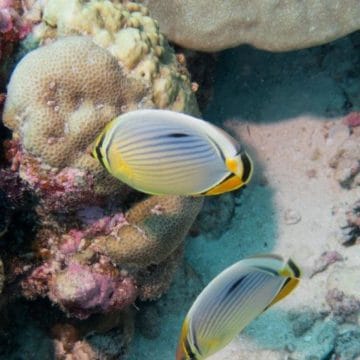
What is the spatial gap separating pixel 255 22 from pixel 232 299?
10.2ft

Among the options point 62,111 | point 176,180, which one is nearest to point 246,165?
point 176,180

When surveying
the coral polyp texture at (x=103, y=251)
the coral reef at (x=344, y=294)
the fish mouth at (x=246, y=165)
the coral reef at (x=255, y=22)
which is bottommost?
the coral reef at (x=344, y=294)

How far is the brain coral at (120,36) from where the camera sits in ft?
10.9

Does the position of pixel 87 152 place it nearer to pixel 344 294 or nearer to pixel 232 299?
pixel 232 299

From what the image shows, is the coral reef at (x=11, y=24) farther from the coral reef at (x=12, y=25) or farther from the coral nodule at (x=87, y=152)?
the coral nodule at (x=87, y=152)

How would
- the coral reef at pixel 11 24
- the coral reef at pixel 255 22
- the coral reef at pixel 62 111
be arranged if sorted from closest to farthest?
the coral reef at pixel 62 111
the coral reef at pixel 11 24
the coral reef at pixel 255 22

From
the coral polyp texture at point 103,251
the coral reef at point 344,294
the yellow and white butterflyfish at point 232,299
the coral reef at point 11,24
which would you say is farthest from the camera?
the coral reef at point 344,294

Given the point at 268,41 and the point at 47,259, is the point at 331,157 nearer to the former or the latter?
the point at 268,41

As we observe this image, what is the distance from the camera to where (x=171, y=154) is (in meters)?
2.09

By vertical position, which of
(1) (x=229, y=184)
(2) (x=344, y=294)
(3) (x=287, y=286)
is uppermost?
(1) (x=229, y=184)

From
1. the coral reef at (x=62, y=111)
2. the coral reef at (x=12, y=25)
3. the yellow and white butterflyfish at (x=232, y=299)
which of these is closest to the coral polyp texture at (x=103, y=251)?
the coral reef at (x=62, y=111)

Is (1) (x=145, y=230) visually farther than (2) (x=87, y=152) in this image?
Yes

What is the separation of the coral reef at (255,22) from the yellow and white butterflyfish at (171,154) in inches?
103

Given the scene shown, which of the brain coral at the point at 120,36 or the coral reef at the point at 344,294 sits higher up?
the brain coral at the point at 120,36
